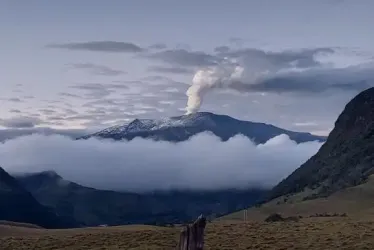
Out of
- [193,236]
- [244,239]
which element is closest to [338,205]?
[244,239]

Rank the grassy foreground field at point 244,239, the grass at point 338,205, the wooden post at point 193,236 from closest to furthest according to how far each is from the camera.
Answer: the wooden post at point 193,236
the grassy foreground field at point 244,239
the grass at point 338,205

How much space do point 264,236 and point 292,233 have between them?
7.51 feet

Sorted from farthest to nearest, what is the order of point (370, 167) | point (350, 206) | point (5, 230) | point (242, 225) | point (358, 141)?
point (358, 141) < point (370, 167) < point (350, 206) < point (5, 230) < point (242, 225)

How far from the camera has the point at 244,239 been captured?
4762 centimetres

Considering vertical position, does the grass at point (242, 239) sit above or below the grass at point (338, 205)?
below

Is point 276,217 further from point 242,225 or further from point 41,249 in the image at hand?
point 41,249

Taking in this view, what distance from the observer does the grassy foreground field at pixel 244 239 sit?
145ft

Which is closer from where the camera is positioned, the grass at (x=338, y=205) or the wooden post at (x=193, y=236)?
the wooden post at (x=193, y=236)

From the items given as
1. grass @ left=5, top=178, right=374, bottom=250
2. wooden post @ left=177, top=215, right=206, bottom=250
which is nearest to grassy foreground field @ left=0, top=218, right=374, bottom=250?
grass @ left=5, top=178, right=374, bottom=250

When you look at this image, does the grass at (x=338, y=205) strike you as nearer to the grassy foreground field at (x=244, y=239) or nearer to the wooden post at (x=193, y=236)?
the grassy foreground field at (x=244, y=239)

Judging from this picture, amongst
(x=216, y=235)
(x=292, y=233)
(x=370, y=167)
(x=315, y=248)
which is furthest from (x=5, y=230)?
(x=370, y=167)

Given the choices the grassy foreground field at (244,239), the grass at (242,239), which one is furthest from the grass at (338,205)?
the grass at (242,239)

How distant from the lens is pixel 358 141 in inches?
7416

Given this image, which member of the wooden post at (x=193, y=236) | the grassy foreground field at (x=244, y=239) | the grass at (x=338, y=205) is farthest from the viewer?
the grass at (x=338, y=205)
